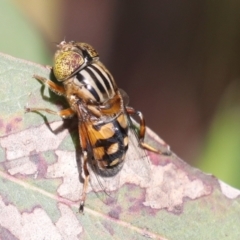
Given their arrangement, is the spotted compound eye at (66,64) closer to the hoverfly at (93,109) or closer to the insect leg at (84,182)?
the hoverfly at (93,109)

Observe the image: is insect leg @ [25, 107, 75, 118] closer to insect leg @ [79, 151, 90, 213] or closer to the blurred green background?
insect leg @ [79, 151, 90, 213]

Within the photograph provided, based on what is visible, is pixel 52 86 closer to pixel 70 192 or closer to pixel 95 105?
pixel 95 105

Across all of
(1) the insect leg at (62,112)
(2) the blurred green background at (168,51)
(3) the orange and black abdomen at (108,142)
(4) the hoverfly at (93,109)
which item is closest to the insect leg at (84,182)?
(4) the hoverfly at (93,109)

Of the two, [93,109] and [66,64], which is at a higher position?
[66,64]

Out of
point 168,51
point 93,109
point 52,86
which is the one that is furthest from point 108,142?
point 168,51

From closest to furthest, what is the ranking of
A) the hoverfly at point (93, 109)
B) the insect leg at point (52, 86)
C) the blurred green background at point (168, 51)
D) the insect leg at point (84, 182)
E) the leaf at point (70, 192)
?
the leaf at point (70, 192) < the insect leg at point (84, 182) < the insect leg at point (52, 86) < the hoverfly at point (93, 109) < the blurred green background at point (168, 51)

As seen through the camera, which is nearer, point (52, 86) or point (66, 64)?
point (52, 86)

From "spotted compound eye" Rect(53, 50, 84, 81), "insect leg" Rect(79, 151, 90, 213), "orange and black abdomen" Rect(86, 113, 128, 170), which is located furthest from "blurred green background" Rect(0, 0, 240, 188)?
"insect leg" Rect(79, 151, 90, 213)

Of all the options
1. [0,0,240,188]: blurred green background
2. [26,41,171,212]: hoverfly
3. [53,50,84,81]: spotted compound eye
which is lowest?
[0,0,240,188]: blurred green background
